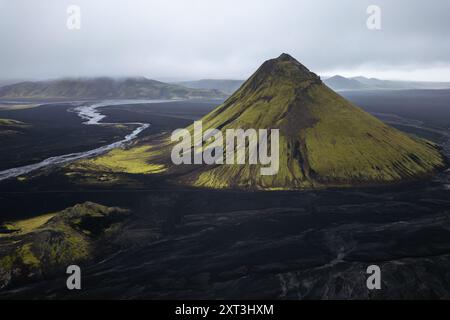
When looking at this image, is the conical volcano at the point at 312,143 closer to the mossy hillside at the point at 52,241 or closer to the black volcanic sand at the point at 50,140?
the mossy hillside at the point at 52,241

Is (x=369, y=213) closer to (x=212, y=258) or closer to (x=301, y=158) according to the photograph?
(x=301, y=158)

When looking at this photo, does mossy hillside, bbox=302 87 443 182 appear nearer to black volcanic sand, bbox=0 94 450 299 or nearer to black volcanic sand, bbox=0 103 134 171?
black volcanic sand, bbox=0 94 450 299

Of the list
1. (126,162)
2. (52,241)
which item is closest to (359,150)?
(126,162)

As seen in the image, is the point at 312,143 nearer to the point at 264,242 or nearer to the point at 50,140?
the point at 264,242

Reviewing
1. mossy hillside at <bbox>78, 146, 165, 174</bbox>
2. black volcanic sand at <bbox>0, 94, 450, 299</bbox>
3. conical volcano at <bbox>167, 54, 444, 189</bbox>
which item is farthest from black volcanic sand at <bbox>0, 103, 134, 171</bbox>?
conical volcano at <bbox>167, 54, 444, 189</bbox>

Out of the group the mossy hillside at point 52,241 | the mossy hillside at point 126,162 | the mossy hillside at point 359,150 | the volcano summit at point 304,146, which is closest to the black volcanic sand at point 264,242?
the mossy hillside at point 52,241

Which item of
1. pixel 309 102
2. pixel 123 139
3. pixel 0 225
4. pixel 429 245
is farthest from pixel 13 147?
pixel 429 245
